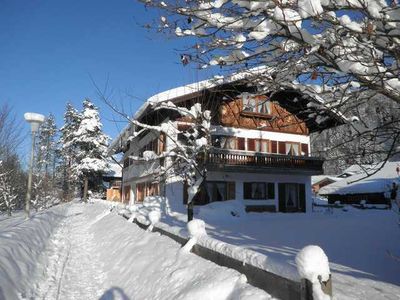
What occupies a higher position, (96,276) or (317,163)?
(317,163)

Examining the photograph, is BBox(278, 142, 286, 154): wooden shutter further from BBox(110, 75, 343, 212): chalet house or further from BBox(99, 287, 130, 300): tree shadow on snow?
BBox(99, 287, 130, 300): tree shadow on snow

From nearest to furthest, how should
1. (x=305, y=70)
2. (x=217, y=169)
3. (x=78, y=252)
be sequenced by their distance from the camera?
(x=305, y=70)
(x=78, y=252)
(x=217, y=169)

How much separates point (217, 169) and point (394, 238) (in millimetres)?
12407

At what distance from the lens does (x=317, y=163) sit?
88.1 feet

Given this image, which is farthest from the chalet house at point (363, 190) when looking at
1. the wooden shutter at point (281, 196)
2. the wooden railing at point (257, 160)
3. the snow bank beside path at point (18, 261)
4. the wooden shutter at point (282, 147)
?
the snow bank beside path at point (18, 261)

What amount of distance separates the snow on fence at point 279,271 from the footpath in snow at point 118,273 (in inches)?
5.7

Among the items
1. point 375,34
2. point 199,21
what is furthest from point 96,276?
point 375,34

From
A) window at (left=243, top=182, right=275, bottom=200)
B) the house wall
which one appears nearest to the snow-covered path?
the house wall

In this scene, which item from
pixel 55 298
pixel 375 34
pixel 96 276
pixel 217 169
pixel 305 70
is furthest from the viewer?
pixel 217 169

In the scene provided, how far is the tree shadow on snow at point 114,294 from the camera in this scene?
715cm

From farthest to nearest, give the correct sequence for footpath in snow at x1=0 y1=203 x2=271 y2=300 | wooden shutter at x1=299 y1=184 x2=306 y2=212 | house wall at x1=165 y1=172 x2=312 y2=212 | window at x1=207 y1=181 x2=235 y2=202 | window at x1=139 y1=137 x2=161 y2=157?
wooden shutter at x1=299 y1=184 x2=306 y2=212 → window at x1=139 y1=137 x2=161 y2=157 → window at x1=207 y1=181 x2=235 y2=202 → house wall at x1=165 y1=172 x2=312 y2=212 → footpath in snow at x1=0 y1=203 x2=271 y2=300

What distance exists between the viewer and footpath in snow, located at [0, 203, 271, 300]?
234 inches

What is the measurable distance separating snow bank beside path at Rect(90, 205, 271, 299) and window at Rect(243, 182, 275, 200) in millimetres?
15255

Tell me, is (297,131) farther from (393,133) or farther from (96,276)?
(393,133)
